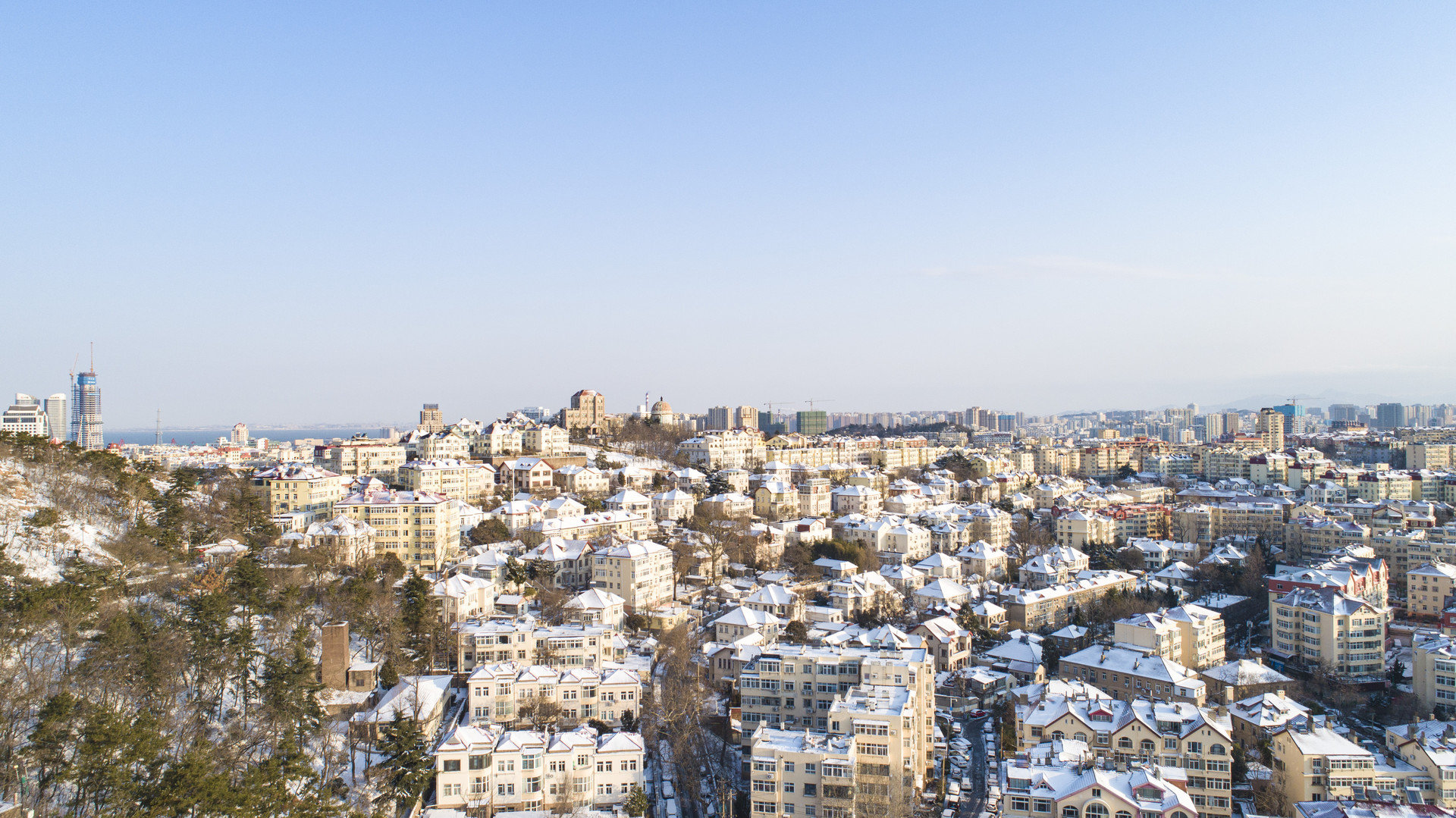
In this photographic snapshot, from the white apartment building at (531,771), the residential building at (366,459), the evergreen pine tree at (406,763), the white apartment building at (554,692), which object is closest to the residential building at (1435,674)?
the white apartment building at (554,692)

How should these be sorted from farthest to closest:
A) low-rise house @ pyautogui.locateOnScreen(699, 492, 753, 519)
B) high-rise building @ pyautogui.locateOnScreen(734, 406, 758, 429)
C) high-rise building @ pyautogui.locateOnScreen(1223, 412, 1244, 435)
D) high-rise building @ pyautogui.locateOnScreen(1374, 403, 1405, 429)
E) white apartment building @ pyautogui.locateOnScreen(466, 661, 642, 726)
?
high-rise building @ pyautogui.locateOnScreen(1374, 403, 1405, 429) < high-rise building @ pyautogui.locateOnScreen(1223, 412, 1244, 435) < high-rise building @ pyautogui.locateOnScreen(734, 406, 758, 429) < low-rise house @ pyautogui.locateOnScreen(699, 492, 753, 519) < white apartment building @ pyautogui.locateOnScreen(466, 661, 642, 726)

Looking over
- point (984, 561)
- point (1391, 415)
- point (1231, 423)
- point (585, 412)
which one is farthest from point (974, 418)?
point (984, 561)

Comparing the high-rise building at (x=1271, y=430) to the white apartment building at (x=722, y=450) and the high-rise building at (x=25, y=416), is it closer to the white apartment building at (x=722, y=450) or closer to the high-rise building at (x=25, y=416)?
the white apartment building at (x=722, y=450)

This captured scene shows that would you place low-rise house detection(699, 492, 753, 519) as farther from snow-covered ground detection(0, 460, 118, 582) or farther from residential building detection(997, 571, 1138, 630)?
snow-covered ground detection(0, 460, 118, 582)

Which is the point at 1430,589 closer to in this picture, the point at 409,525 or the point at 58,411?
the point at 409,525

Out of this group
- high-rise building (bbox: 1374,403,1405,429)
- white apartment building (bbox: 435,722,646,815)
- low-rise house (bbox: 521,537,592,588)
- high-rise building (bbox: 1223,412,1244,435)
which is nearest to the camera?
white apartment building (bbox: 435,722,646,815)

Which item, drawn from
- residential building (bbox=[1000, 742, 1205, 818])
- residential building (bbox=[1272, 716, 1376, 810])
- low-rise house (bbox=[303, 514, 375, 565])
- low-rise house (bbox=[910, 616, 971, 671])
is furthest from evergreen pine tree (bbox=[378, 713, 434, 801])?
residential building (bbox=[1272, 716, 1376, 810])

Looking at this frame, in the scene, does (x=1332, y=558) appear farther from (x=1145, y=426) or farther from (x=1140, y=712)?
(x=1145, y=426)
